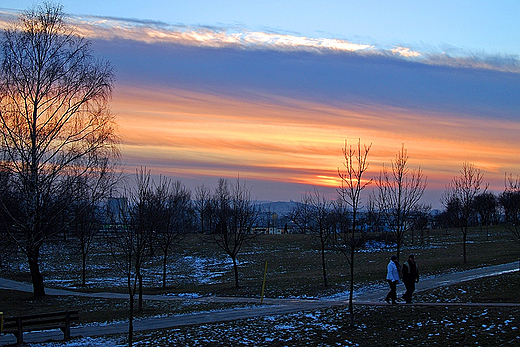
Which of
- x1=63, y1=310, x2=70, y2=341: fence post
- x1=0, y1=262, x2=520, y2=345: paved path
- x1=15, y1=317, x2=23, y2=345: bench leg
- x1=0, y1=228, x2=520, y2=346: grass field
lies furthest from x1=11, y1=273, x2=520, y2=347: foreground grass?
x1=0, y1=262, x2=520, y2=345: paved path

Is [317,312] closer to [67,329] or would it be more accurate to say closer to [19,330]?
[67,329]

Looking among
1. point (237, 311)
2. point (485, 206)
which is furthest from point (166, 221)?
point (485, 206)

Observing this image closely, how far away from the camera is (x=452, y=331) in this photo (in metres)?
14.1

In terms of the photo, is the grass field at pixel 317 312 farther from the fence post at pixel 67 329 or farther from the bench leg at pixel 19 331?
the bench leg at pixel 19 331

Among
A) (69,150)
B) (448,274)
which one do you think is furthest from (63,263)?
(448,274)

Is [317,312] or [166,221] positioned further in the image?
[166,221]

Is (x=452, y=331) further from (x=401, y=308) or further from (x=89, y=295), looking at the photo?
(x=89, y=295)

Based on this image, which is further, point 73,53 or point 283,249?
point 283,249

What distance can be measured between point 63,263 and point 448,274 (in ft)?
142

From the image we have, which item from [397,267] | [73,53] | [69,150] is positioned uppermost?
[73,53]

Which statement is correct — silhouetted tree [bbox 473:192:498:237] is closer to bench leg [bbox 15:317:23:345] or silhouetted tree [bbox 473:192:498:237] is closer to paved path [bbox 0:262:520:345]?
paved path [bbox 0:262:520:345]

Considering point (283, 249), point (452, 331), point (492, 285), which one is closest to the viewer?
point (452, 331)

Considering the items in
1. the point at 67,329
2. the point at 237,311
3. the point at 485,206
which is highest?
the point at 485,206

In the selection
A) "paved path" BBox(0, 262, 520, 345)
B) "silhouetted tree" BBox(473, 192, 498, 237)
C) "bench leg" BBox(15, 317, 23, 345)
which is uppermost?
"silhouetted tree" BBox(473, 192, 498, 237)
